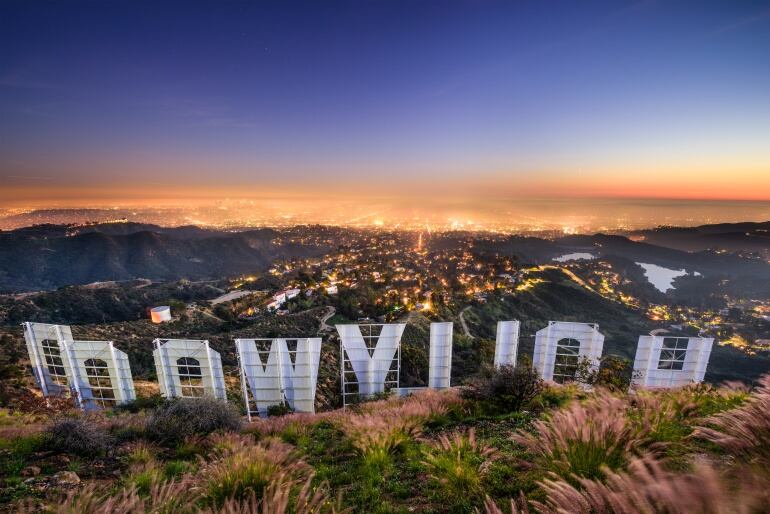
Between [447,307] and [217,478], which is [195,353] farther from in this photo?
[447,307]

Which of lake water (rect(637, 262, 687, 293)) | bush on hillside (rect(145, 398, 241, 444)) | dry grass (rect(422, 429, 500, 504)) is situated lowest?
lake water (rect(637, 262, 687, 293))

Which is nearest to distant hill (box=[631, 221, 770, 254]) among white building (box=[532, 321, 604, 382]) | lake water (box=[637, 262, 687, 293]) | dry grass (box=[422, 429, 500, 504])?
lake water (box=[637, 262, 687, 293])

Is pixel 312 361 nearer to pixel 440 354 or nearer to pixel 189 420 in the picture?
pixel 440 354

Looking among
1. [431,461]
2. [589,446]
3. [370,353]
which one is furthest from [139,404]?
[589,446]

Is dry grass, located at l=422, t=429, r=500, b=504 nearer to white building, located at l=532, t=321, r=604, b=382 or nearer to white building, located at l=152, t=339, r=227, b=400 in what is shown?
white building, located at l=532, t=321, r=604, b=382

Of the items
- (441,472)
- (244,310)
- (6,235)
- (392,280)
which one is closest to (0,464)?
(441,472)
